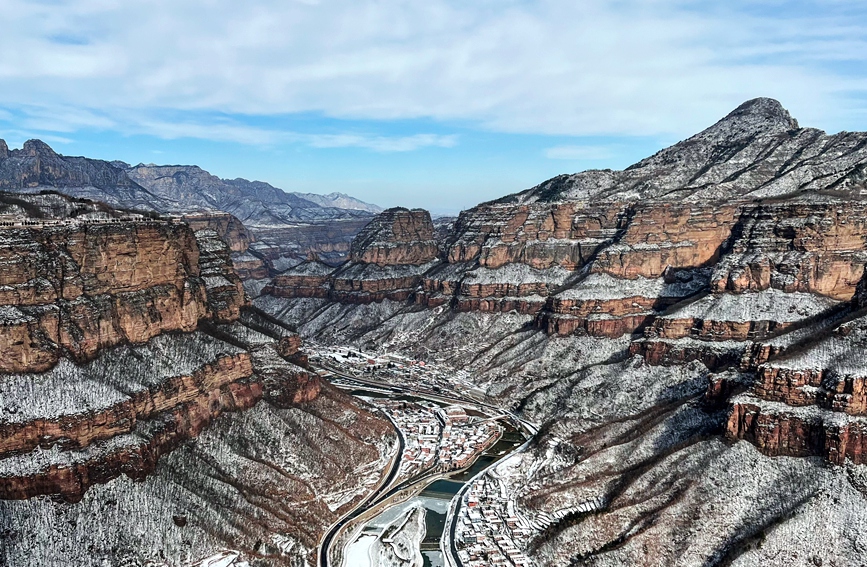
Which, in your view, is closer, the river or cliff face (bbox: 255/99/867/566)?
cliff face (bbox: 255/99/867/566)

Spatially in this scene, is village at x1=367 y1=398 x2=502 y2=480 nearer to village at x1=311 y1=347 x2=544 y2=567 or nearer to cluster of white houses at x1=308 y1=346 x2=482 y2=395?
village at x1=311 y1=347 x2=544 y2=567

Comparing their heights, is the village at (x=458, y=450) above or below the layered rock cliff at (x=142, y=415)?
below

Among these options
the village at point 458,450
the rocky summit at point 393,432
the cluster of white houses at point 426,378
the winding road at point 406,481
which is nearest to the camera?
the rocky summit at point 393,432

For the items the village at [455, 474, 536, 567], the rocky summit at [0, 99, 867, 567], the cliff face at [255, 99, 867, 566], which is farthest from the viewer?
the village at [455, 474, 536, 567]

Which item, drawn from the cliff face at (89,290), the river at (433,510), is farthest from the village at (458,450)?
the cliff face at (89,290)

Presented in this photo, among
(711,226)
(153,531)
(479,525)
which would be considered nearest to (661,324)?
(711,226)

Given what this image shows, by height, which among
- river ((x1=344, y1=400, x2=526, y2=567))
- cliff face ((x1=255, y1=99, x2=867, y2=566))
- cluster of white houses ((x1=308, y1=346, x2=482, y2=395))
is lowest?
river ((x1=344, y1=400, x2=526, y2=567))

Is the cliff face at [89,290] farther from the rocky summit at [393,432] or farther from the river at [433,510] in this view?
the river at [433,510]

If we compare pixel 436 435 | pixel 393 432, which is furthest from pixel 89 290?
pixel 436 435

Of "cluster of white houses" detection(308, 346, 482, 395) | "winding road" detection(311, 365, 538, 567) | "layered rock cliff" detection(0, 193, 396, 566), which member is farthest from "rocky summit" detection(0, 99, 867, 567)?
"cluster of white houses" detection(308, 346, 482, 395)

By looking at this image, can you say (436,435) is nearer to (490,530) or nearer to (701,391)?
(490,530)

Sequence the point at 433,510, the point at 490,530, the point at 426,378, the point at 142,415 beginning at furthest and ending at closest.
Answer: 1. the point at 426,378
2. the point at 433,510
3. the point at 142,415
4. the point at 490,530
